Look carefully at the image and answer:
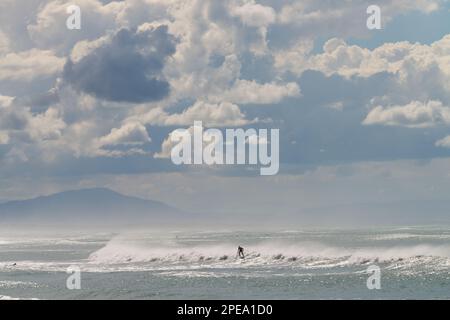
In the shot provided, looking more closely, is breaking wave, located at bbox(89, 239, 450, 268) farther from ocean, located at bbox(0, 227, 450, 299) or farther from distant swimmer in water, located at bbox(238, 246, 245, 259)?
distant swimmer in water, located at bbox(238, 246, 245, 259)

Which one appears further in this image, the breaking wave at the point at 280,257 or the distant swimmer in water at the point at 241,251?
the distant swimmer in water at the point at 241,251

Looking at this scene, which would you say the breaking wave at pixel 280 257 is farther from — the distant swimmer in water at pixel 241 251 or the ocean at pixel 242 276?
the distant swimmer in water at pixel 241 251

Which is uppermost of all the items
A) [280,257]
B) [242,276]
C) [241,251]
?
[241,251]

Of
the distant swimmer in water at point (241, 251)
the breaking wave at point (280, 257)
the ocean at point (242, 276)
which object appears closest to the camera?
the ocean at point (242, 276)

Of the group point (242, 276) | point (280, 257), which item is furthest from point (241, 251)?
point (242, 276)

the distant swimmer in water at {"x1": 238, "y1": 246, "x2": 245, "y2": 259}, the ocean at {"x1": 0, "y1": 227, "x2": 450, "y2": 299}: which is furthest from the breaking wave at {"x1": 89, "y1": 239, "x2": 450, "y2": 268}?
the distant swimmer in water at {"x1": 238, "y1": 246, "x2": 245, "y2": 259}

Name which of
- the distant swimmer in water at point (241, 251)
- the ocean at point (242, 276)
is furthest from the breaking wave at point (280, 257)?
the distant swimmer in water at point (241, 251)

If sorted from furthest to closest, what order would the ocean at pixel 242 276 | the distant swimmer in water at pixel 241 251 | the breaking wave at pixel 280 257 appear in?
the distant swimmer in water at pixel 241 251
the breaking wave at pixel 280 257
the ocean at pixel 242 276

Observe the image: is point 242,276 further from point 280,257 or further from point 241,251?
point 241,251
